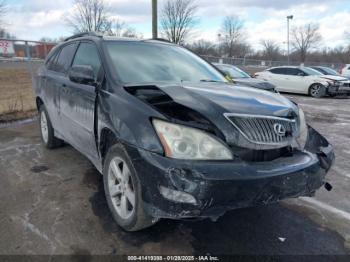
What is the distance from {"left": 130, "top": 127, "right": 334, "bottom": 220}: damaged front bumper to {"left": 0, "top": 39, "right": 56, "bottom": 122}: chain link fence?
6.47m

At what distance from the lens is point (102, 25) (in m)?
40.3

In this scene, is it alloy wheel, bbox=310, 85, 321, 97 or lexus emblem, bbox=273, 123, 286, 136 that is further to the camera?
alloy wheel, bbox=310, 85, 321, 97

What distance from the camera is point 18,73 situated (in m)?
18.1

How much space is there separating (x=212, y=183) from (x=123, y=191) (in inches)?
38.6

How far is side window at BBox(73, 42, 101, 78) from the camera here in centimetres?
354

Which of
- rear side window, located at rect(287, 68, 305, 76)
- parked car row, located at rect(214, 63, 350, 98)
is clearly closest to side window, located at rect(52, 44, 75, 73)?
parked car row, located at rect(214, 63, 350, 98)

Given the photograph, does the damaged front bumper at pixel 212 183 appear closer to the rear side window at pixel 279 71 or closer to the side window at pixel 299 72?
the side window at pixel 299 72

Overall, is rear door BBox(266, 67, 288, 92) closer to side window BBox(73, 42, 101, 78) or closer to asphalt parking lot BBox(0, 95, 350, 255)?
asphalt parking lot BBox(0, 95, 350, 255)

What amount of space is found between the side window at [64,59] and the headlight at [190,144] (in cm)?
258

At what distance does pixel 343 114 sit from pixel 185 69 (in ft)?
26.3

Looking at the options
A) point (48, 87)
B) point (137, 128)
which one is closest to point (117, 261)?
point (137, 128)

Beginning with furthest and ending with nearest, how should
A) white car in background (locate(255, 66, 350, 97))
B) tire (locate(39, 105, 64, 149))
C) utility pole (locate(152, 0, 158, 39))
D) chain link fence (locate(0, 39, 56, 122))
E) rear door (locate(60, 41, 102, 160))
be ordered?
white car in background (locate(255, 66, 350, 97))
utility pole (locate(152, 0, 158, 39))
chain link fence (locate(0, 39, 56, 122))
tire (locate(39, 105, 64, 149))
rear door (locate(60, 41, 102, 160))

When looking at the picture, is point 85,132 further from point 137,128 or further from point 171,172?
point 171,172

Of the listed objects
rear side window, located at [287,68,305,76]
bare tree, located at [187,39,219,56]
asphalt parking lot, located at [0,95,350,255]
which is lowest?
asphalt parking lot, located at [0,95,350,255]
